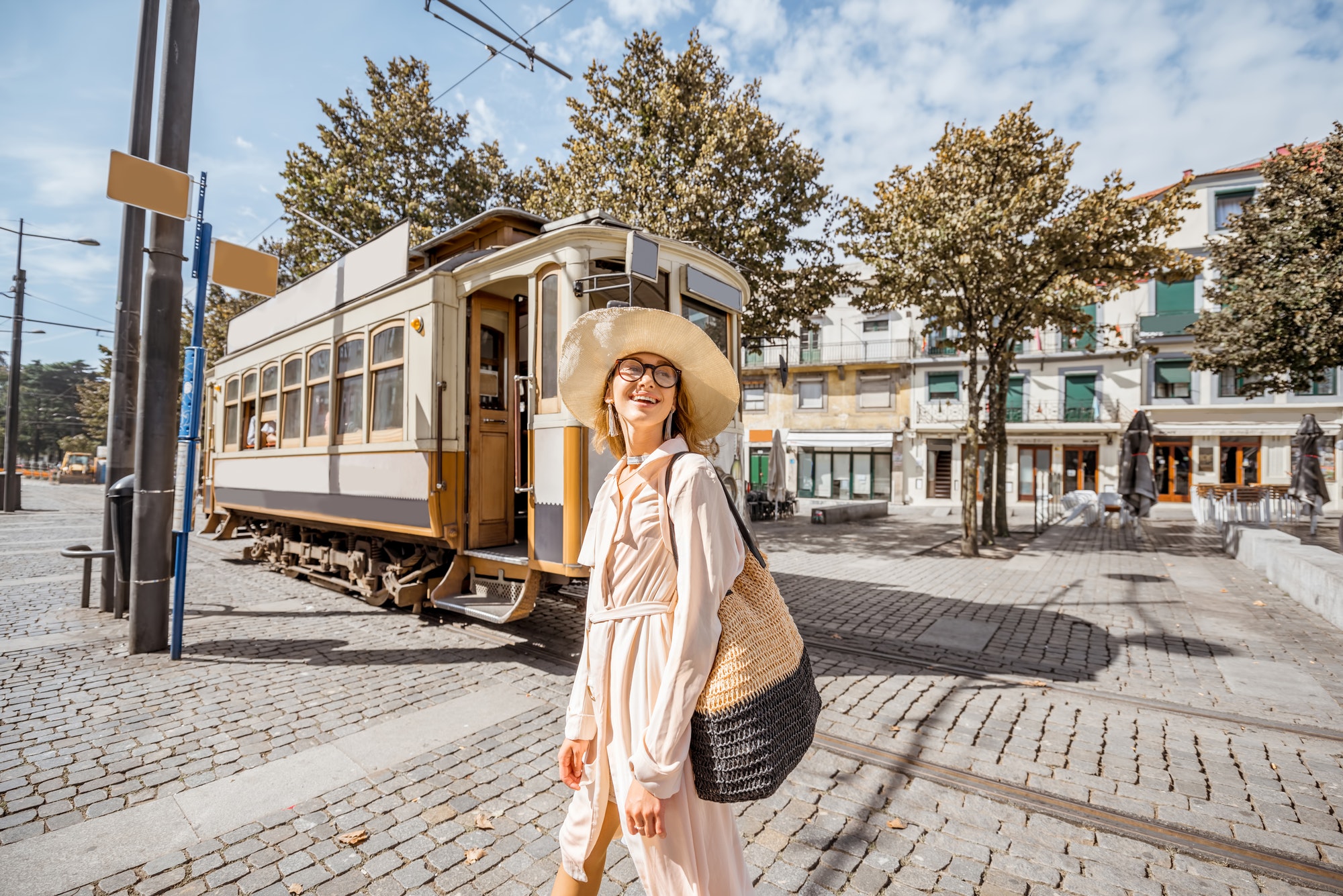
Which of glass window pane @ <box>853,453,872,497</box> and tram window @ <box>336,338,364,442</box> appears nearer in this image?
tram window @ <box>336,338,364,442</box>

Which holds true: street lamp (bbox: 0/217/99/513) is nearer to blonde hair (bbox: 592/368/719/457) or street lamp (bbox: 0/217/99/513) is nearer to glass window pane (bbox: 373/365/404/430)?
glass window pane (bbox: 373/365/404/430)

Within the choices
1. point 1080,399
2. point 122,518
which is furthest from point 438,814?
point 1080,399

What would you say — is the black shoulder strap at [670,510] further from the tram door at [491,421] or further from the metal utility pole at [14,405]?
the metal utility pole at [14,405]

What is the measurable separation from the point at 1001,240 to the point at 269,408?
11.7 meters

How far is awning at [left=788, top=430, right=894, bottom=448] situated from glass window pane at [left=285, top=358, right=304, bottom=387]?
90.9ft

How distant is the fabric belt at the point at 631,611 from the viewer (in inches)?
65.7

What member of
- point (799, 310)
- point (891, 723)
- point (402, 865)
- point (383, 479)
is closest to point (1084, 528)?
point (799, 310)

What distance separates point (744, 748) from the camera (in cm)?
148

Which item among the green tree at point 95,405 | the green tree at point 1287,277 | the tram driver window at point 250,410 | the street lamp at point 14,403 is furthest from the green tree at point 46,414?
the green tree at point 1287,277

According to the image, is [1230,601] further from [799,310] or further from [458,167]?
[458,167]

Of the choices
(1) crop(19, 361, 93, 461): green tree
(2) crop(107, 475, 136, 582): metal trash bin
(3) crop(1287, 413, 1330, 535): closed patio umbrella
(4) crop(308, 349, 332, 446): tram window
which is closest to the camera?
(2) crop(107, 475, 136, 582): metal trash bin

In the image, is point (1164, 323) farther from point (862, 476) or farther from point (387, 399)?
point (387, 399)

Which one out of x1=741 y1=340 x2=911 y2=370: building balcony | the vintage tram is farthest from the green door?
the vintage tram

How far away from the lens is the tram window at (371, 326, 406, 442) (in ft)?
19.7
